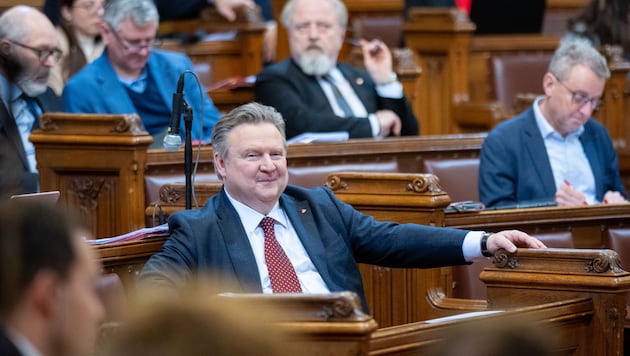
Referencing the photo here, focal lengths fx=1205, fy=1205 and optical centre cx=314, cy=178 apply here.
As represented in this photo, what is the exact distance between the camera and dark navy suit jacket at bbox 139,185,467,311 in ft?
10.9

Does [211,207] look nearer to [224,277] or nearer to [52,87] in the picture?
[224,277]

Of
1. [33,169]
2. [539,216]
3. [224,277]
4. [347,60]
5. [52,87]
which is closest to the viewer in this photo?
[224,277]

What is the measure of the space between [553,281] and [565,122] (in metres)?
1.86

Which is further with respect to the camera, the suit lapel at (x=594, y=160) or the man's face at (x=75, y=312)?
the suit lapel at (x=594, y=160)

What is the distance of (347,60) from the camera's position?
7.32m

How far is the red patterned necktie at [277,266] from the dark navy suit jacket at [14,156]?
0.74 m

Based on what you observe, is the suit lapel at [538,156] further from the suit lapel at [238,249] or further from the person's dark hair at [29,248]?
the person's dark hair at [29,248]

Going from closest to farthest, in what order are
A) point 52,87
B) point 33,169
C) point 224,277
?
point 224,277
point 33,169
point 52,87

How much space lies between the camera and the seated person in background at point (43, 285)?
1.56 metres

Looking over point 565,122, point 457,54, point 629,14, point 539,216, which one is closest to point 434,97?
point 457,54

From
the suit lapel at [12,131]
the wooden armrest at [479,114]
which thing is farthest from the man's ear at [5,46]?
the wooden armrest at [479,114]

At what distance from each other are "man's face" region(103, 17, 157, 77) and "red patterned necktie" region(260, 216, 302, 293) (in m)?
1.95

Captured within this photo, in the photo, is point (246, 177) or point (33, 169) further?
point (33, 169)

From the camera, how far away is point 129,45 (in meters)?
5.19
